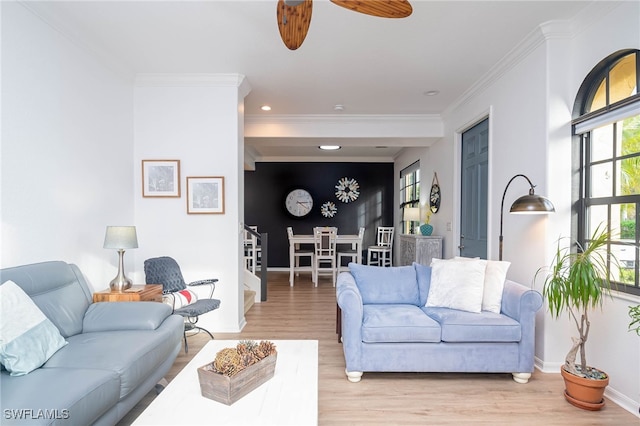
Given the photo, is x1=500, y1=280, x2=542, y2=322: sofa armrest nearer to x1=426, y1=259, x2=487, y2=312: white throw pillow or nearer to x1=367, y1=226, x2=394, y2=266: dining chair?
x1=426, y1=259, x2=487, y2=312: white throw pillow

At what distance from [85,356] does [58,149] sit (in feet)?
5.57

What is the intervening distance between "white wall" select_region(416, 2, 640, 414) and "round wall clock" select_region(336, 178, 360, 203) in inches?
184

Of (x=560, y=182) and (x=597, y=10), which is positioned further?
(x=560, y=182)

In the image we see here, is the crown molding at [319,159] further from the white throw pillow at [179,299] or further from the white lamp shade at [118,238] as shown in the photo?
the white lamp shade at [118,238]

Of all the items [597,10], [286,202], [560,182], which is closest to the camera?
[597,10]

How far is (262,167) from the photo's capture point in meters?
8.29

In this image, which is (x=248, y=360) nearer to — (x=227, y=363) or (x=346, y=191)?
(x=227, y=363)

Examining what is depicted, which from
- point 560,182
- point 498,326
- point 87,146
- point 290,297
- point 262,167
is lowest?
point 290,297

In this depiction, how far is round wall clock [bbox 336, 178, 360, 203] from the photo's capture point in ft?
27.1

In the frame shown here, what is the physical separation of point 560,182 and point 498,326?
124 cm

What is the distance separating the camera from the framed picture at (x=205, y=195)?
12.4ft

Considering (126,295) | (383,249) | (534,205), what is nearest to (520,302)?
(534,205)

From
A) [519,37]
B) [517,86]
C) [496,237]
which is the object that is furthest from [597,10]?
[496,237]

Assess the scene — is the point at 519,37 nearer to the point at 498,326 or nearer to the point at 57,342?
the point at 498,326
